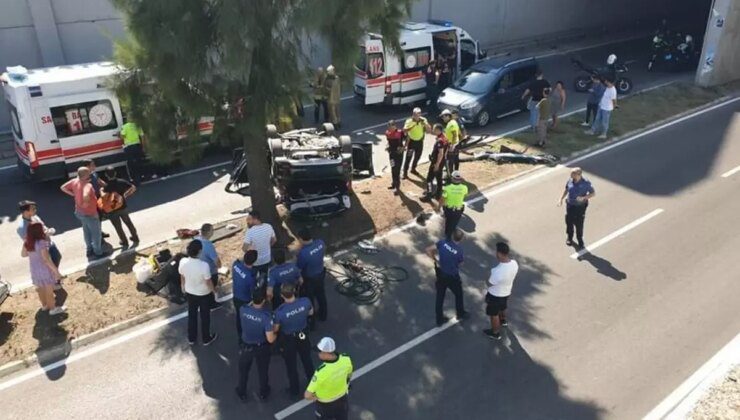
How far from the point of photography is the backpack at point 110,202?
397 inches

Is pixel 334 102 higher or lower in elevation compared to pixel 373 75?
lower

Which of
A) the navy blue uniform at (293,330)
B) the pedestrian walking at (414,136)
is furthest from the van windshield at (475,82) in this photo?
the navy blue uniform at (293,330)

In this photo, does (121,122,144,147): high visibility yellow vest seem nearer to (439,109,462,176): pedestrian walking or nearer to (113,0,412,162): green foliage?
(113,0,412,162): green foliage

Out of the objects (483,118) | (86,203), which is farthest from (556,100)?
(86,203)

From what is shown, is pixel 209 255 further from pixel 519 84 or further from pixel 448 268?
pixel 519 84

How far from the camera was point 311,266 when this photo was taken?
26.4 ft

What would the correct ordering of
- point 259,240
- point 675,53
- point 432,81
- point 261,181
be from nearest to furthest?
point 259,240 < point 261,181 < point 432,81 < point 675,53

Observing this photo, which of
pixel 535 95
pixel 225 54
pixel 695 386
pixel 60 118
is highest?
pixel 225 54

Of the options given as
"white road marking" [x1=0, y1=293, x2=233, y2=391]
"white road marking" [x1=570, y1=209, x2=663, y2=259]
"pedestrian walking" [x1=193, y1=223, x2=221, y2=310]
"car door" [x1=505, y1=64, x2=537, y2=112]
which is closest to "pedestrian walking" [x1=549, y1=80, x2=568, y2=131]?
"car door" [x1=505, y1=64, x2=537, y2=112]

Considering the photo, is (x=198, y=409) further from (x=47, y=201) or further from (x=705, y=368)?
(x=47, y=201)

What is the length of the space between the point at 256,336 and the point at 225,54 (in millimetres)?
3906

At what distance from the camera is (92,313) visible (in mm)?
8609

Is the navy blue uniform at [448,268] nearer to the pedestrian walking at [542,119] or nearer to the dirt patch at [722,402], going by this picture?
the dirt patch at [722,402]

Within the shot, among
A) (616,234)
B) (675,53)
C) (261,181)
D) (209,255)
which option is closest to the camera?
(209,255)
